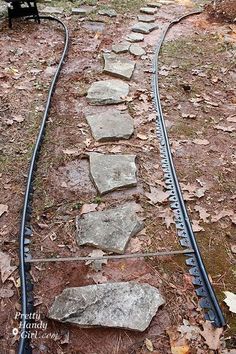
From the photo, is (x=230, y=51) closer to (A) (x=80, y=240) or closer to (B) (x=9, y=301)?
(A) (x=80, y=240)

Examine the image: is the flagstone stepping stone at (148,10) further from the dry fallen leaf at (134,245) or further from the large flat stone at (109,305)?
the large flat stone at (109,305)

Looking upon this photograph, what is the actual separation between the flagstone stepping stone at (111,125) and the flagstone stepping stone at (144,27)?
3542 millimetres

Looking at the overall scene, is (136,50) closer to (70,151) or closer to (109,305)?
(70,151)

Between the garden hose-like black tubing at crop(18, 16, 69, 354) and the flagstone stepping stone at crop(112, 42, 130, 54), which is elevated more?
the garden hose-like black tubing at crop(18, 16, 69, 354)

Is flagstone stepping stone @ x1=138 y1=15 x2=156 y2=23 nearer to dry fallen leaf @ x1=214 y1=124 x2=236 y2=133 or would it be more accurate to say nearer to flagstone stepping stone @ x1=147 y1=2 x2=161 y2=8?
flagstone stepping stone @ x1=147 y1=2 x2=161 y2=8

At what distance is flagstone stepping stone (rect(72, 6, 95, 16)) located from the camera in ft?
26.7

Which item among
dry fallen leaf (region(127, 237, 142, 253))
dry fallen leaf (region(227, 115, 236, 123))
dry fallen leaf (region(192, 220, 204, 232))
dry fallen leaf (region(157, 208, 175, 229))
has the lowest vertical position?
dry fallen leaf (region(227, 115, 236, 123))

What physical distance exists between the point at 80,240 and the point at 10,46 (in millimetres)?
4926

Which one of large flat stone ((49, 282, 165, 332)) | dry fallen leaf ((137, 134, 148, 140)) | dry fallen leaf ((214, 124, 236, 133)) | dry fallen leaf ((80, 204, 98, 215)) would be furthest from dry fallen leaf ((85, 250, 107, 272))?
dry fallen leaf ((214, 124, 236, 133))

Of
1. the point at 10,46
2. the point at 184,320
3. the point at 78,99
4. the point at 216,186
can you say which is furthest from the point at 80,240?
the point at 10,46

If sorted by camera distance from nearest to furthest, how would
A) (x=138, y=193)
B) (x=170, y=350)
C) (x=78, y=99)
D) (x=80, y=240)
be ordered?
(x=170, y=350)
(x=80, y=240)
(x=138, y=193)
(x=78, y=99)

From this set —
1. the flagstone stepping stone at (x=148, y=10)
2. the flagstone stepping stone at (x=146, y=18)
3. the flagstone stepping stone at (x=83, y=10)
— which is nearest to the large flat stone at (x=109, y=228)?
the flagstone stepping stone at (x=146, y=18)

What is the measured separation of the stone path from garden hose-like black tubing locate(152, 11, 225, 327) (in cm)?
33

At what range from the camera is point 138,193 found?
3.47 metres
